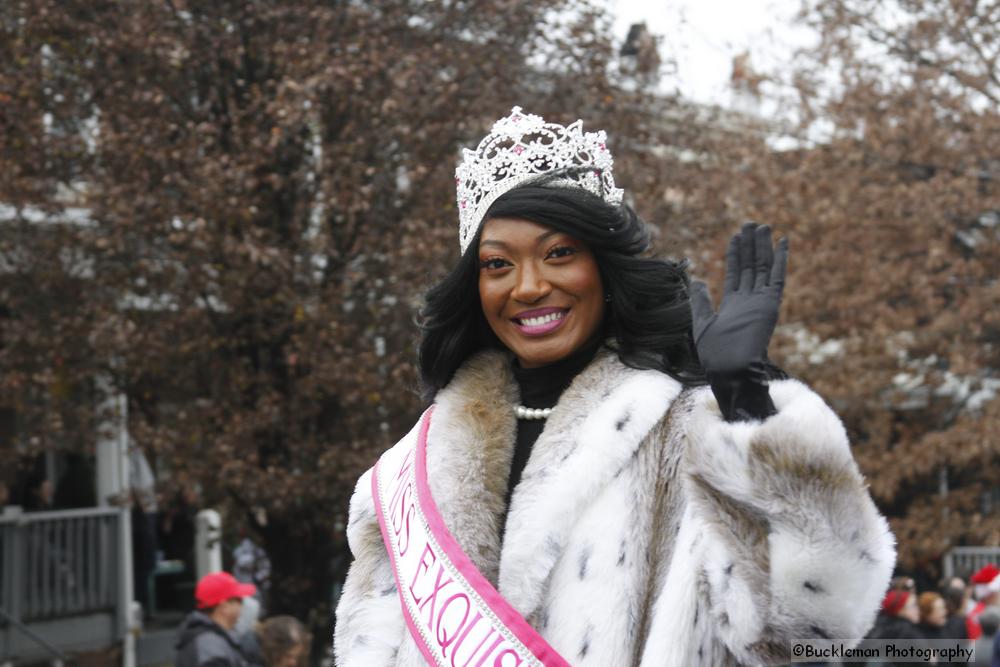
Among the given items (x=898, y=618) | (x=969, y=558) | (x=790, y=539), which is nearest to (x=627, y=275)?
(x=790, y=539)

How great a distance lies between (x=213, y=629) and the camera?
6.60 metres

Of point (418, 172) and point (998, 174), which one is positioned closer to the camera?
point (418, 172)

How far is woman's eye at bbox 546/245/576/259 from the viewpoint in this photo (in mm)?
2674

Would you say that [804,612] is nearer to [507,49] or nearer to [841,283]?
[507,49]

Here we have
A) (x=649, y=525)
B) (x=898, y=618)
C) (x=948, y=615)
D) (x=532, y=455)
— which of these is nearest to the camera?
(x=649, y=525)

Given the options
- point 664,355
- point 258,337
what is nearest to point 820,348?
point 258,337

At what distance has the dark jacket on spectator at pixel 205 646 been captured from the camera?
21.1 ft

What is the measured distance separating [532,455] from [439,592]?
34 centimetres

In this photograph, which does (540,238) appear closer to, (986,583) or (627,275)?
(627,275)

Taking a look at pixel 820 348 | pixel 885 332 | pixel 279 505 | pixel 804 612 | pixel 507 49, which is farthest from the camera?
pixel 820 348

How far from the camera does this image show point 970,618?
8.73m

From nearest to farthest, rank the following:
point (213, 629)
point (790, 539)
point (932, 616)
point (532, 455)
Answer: point (790, 539) < point (532, 455) < point (213, 629) < point (932, 616)

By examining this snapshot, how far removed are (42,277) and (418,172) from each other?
2586 mm

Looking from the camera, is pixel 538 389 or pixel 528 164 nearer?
pixel 528 164
